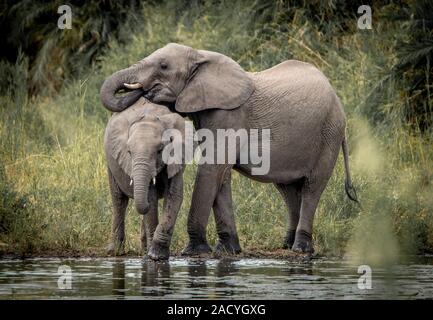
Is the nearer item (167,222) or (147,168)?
(147,168)

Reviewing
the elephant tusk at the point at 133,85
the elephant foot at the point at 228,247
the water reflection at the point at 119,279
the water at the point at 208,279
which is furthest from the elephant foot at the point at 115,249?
the elephant tusk at the point at 133,85

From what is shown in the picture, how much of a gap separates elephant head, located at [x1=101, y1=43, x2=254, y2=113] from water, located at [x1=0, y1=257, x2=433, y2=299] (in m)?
1.40

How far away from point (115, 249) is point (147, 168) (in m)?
1.27

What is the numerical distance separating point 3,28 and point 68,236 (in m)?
10.0

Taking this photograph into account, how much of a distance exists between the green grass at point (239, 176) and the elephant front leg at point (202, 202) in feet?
1.86

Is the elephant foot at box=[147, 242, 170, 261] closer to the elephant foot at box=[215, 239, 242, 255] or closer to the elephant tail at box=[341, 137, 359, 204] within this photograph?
the elephant foot at box=[215, 239, 242, 255]

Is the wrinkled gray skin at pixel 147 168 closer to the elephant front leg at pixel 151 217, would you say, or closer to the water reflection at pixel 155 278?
the elephant front leg at pixel 151 217

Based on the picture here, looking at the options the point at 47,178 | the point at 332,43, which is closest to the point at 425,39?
the point at 332,43

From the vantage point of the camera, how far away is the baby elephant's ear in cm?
1064

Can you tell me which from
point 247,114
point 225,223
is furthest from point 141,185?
point 247,114

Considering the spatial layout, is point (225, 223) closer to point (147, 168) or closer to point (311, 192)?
point (311, 192)

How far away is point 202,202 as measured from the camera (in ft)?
36.3

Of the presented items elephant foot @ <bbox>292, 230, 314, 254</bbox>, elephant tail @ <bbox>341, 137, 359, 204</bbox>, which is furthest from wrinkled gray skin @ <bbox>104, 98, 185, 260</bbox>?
elephant tail @ <bbox>341, 137, 359, 204</bbox>

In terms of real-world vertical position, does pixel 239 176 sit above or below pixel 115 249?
above
